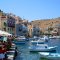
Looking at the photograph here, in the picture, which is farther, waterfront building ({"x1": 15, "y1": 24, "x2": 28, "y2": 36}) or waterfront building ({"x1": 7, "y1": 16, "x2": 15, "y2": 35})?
waterfront building ({"x1": 15, "y1": 24, "x2": 28, "y2": 36})

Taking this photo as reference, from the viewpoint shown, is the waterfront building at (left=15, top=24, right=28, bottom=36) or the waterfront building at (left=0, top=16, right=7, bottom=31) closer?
the waterfront building at (left=0, top=16, right=7, bottom=31)

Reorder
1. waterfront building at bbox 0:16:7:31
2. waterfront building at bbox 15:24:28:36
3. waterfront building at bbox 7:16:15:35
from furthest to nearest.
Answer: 1. waterfront building at bbox 15:24:28:36
2. waterfront building at bbox 7:16:15:35
3. waterfront building at bbox 0:16:7:31

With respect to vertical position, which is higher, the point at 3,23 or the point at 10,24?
the point at 3,23

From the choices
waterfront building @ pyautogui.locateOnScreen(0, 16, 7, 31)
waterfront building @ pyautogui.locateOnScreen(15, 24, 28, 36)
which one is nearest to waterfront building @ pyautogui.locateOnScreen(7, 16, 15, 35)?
waterfront building @ pyautogui.locateOnScreen(0, 16, 7, 31)

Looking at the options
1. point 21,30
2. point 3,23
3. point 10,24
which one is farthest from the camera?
point 21,30

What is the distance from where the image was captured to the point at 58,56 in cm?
2666

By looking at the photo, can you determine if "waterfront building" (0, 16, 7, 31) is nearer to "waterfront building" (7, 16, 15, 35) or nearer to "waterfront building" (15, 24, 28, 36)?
"waterfront building" (7, 16, 15, 35)

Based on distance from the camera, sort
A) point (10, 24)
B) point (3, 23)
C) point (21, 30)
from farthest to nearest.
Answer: point (21, 30) < point (10, 24) < point (3, 23)

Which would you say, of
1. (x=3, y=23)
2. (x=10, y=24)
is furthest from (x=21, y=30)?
(x=3, y=23)

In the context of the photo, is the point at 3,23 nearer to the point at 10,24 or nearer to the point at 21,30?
the point at 10,24

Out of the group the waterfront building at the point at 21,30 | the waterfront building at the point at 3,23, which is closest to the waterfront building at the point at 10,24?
the waterfront building at the point at 3,23

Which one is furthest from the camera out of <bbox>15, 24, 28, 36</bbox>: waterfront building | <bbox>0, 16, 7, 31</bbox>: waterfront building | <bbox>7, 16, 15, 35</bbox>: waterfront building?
<bbox>15, 24, 28, 36</bbox>: waterfront building

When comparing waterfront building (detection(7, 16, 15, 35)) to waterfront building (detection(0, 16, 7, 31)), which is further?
waterfront building (detection(7, 16, 15, 35))

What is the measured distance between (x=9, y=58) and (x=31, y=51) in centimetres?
1444
